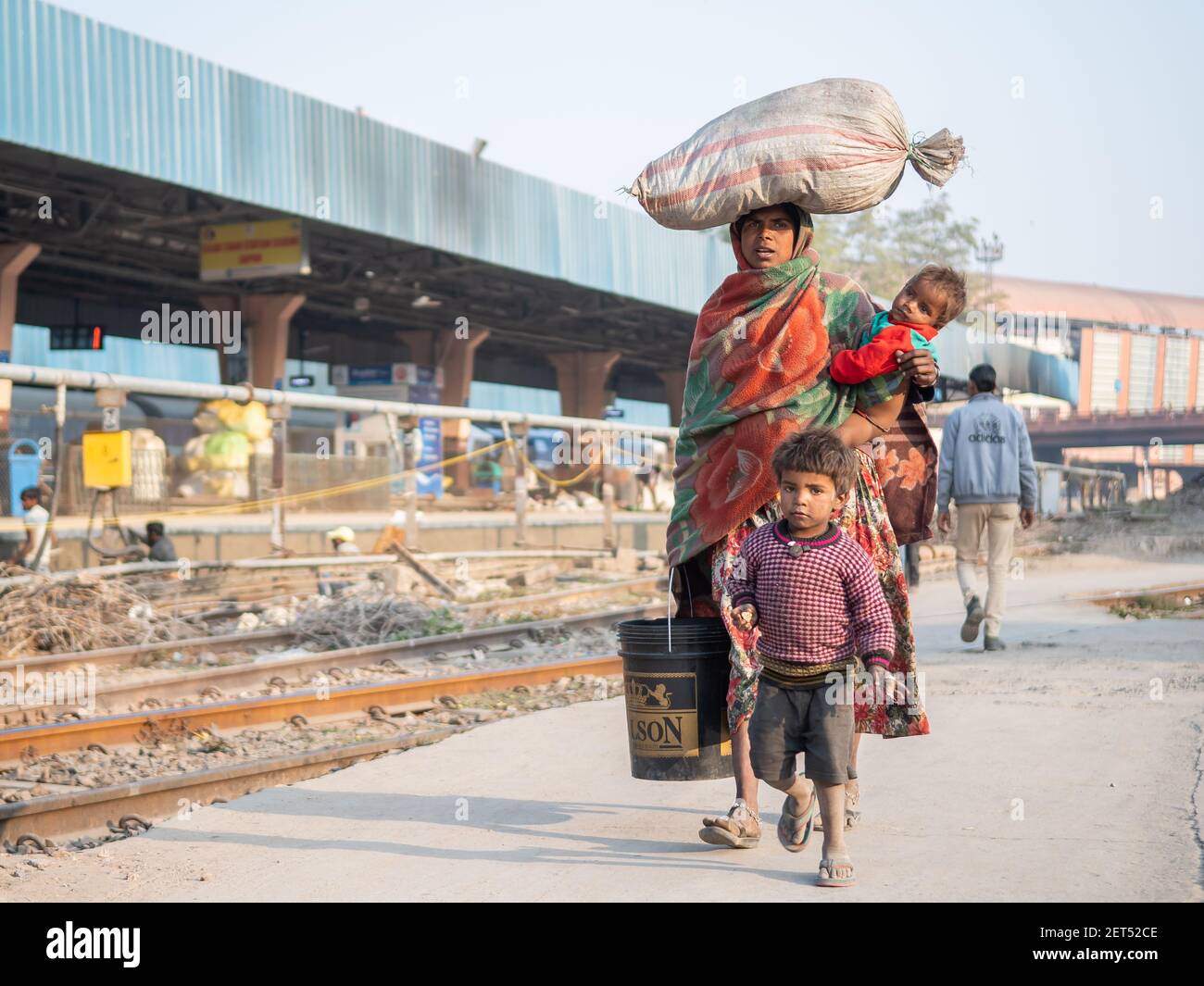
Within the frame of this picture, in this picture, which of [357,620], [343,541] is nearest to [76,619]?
[357,620]

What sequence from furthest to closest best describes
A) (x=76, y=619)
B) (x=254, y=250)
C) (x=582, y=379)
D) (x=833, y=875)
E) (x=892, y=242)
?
(x=892, y=242)
(x=582, y=379)
(x=254, y=250)
(x=76, y=619)
(x=833, y=875)

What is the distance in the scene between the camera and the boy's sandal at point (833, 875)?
3.69 metres

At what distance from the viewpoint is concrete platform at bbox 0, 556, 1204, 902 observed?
3.79 meters

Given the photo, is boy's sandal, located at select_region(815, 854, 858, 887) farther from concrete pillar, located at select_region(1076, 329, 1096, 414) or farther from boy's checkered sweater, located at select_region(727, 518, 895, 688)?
concrete pillar, located at select_region(1076, 329, 1096, 414)

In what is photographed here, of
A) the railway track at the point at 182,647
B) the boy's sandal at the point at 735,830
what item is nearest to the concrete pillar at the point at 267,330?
the railway track at the point at 182,647

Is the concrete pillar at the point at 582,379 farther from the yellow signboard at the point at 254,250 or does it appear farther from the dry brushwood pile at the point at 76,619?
the dry brushwood pile at the point at 76,619

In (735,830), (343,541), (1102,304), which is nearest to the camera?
(735,830)

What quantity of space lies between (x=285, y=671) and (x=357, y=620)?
2.27 metres

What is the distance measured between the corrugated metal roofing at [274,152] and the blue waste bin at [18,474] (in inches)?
201

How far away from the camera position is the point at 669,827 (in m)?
4.61

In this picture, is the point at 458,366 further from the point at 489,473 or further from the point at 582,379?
the point at 582,379

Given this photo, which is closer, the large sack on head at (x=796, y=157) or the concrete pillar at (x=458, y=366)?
the large sack on head at (x=796, y=157)

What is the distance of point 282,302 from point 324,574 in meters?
14.2

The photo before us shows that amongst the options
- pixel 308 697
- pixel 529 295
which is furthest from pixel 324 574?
pixel 529 295
